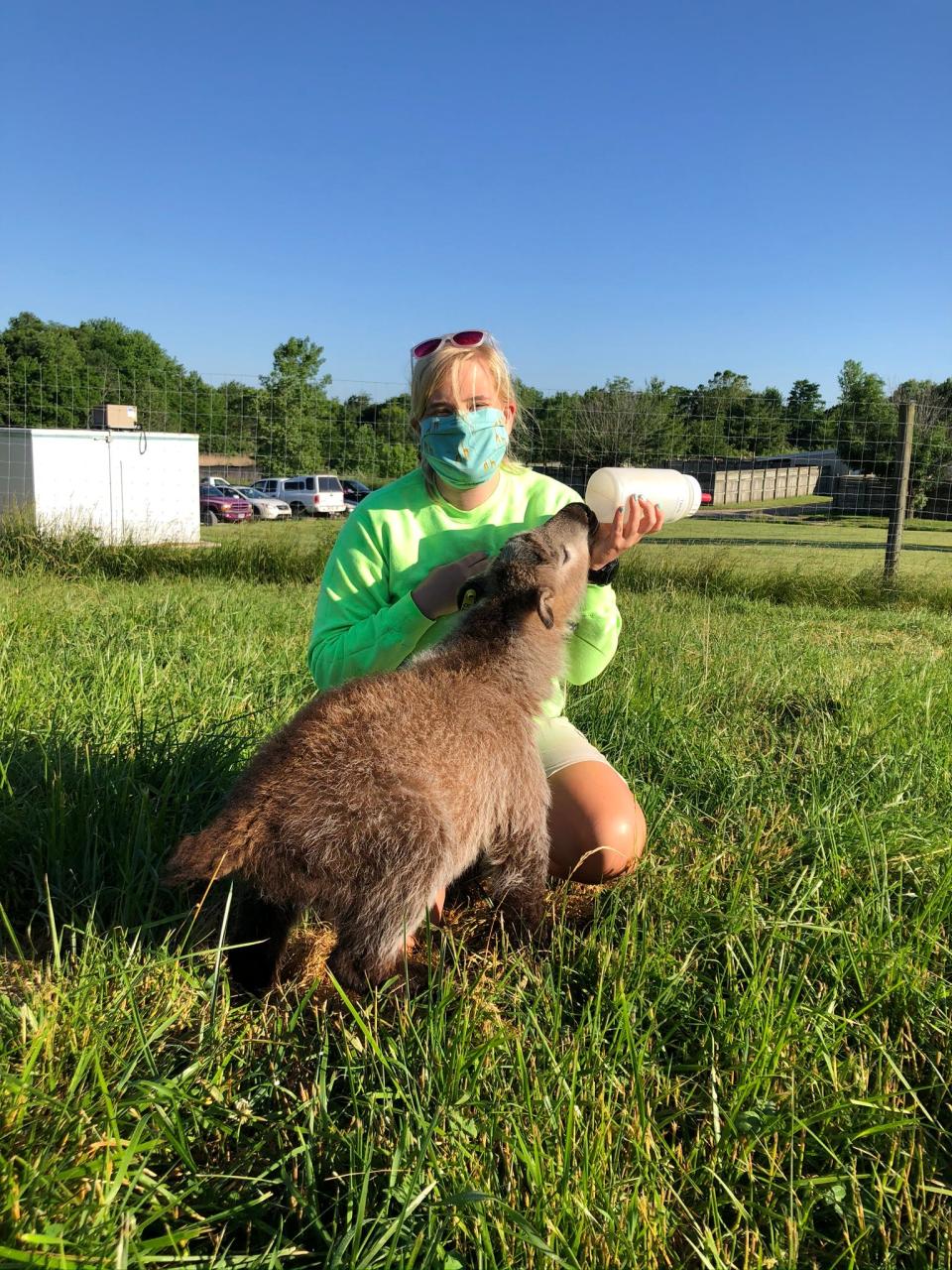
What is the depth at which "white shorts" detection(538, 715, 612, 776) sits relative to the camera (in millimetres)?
3367

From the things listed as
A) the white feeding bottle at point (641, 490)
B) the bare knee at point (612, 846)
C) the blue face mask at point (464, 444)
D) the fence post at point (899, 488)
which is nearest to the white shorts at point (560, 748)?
the bare knee at point (612, 846)

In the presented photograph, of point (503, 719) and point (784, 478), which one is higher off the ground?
point (784, 478)

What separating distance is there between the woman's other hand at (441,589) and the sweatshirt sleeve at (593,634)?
0.54m

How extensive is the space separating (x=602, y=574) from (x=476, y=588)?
A: 622 millimetres

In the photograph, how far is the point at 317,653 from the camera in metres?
3.16

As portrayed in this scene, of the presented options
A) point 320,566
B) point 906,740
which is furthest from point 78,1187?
point 320,566

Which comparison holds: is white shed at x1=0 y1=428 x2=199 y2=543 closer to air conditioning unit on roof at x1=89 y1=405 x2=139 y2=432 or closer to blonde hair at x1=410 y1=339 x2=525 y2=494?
air conditioning unit on roof at x1=89 y1=405 x2=139 y2=432

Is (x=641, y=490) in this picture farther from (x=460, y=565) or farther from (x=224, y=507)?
(x=224, y=507)

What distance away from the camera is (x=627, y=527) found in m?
3.11

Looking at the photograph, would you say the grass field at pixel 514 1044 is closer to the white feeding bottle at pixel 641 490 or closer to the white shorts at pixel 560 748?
the white shorts at pixel 560 748

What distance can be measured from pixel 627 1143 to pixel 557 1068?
0.22 meters

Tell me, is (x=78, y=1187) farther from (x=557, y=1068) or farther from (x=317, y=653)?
(x=317, y=653)

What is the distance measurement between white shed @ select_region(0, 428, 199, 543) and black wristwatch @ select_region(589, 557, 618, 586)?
10.1 metres

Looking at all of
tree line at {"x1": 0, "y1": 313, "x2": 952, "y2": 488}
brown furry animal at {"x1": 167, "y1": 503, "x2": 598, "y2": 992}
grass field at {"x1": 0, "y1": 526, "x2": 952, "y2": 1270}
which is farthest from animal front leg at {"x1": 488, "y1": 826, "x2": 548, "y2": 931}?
tree line at {"x1": 0, "y1": 313, "x2": 952, "y2": 488}
